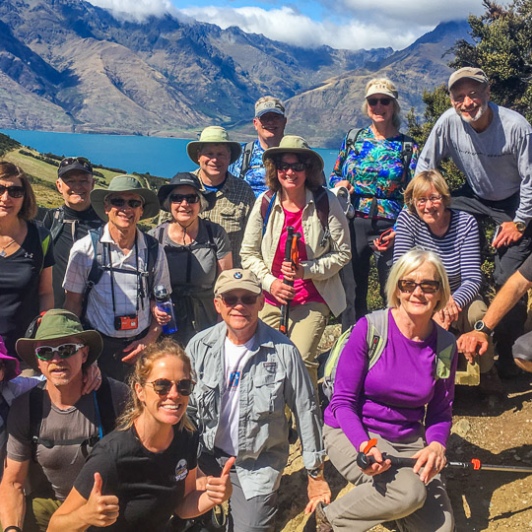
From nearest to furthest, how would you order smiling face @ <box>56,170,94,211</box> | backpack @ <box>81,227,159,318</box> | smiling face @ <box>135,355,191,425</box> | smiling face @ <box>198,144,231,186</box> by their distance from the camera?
smiling face @ <box>135,355,191,425</box> < backpack @ <box>81,227,159,318</box> < smiling face @ <box>56,170,94,211</box> < smiling face @ <box>198,144,231,186</box>

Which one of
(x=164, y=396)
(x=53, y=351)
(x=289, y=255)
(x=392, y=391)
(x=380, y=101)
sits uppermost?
(x=380, y=101)

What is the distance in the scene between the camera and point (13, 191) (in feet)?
16.3

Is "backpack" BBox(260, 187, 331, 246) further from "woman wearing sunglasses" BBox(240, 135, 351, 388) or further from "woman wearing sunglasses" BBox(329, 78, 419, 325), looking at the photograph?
"woman wearing sunglasses" BBox(329, 78, 419, 325)

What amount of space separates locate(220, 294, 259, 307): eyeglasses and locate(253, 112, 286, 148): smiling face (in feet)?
9.92

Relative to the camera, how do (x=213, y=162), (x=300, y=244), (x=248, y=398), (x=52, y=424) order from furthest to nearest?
(x=213, y=162)
(x=300, y=244)
(x=248, y=398)
(x=52, y=424)

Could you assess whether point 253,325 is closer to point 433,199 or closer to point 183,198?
point 183,198

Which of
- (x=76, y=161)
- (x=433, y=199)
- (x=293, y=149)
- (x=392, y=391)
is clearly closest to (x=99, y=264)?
(x=76, y=161)

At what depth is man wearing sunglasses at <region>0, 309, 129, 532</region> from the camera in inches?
159

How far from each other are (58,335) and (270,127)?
3885 mm

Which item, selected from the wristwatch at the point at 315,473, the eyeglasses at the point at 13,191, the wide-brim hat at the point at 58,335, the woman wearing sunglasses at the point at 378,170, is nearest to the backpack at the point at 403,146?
the woman wearing sunglasses at the point at 378,170

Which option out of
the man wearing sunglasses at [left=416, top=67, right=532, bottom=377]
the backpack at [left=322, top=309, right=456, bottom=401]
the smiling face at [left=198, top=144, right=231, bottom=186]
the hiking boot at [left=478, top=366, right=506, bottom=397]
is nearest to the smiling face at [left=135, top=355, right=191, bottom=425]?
the backpack at [left=322, top=309, right=456, bottom=401]

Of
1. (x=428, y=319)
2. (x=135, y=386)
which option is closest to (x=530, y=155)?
(x=428, y=319)

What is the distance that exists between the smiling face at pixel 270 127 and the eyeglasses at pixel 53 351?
3.81 metres

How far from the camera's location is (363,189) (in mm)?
6609
